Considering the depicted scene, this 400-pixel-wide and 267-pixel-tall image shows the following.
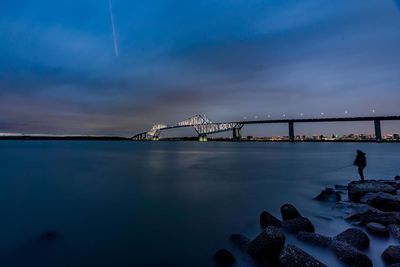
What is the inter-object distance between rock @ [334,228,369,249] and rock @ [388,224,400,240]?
0.90 meters

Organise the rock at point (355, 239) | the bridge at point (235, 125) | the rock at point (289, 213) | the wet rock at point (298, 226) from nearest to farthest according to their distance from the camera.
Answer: the rock at point (355, 239) < the wet rock at point (298, 226) < the rock at point (289, 213) < the bridge at point (235, 125)

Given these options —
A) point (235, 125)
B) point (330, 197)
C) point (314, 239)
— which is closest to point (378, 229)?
point (314, 239)

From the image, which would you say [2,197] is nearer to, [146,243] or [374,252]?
[146,243]

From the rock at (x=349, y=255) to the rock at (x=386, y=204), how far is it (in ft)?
10.1

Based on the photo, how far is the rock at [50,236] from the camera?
6.30 m

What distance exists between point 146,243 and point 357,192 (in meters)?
7.44

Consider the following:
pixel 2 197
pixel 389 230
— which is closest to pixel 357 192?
pixel 389 230

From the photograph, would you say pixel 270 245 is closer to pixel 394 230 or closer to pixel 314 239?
pixel 314 239

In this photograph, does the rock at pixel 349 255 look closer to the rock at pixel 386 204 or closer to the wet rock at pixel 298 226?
the wet rock at pixel 298 226

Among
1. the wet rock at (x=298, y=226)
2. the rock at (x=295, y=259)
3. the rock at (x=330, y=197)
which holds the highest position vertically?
the rock at (x=295, y=259)

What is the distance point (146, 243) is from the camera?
19.5 ft

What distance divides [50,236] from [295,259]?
233 inches

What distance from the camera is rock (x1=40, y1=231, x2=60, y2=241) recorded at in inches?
248

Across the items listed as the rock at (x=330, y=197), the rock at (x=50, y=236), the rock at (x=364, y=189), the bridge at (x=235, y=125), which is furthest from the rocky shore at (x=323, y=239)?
the bridge at (x=235, y=125)
